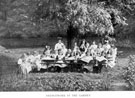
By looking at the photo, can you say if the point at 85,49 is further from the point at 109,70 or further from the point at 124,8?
the point at 124,8

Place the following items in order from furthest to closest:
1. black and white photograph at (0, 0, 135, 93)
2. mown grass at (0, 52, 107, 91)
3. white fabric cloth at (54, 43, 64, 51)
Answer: white fabric cloth at (54, 43, 64, 51), black and white photograph at (0, 0, 135, 93), mown grass at (0, 52, 107, 91)

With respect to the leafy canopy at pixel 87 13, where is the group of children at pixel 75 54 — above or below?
below

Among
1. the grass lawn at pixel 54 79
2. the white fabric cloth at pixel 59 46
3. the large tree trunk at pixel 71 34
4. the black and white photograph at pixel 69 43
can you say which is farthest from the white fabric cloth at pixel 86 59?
the white fabric cloth at pixel 59 46

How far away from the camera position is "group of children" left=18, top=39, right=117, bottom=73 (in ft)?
42.6

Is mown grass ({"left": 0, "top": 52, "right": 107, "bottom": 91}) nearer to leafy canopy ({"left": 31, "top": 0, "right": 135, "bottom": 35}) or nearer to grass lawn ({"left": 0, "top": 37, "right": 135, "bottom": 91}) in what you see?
grass lawn ({"left": 0, "top": 37, "right": 135, "bottom": 91})

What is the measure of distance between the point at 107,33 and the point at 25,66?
3.01 meters

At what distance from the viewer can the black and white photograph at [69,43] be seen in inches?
508

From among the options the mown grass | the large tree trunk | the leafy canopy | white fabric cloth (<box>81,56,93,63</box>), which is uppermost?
the leafy canopy

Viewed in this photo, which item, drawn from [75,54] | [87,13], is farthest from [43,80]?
[87,13]

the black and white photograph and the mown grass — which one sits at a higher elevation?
the black and white photograph

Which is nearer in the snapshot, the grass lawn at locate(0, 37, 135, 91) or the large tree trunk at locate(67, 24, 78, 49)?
the grass lawn at locate(0, 37, 135, 91)

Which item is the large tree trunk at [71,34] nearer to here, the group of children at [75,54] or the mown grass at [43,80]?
the group of children at [75,54]

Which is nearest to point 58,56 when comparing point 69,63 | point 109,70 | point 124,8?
point 69,63

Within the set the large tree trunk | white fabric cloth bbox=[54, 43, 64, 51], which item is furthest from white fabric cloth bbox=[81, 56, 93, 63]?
white fabric cloth bbox=[54, 43, 64, 51]
